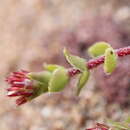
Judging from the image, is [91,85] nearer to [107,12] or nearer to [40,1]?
[107,12]

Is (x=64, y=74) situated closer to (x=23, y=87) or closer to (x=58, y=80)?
(x=58, y=80)

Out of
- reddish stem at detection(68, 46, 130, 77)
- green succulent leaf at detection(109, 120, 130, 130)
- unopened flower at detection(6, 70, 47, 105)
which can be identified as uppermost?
reddish stem at detection(68, 46, 130, 77)

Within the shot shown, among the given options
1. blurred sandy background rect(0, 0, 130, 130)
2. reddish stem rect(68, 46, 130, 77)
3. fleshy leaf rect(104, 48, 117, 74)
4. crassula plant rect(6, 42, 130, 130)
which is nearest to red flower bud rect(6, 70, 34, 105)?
crassula plant rect(6, 42, 130, 130)

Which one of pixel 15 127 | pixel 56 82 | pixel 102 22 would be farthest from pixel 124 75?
pixel 56 82

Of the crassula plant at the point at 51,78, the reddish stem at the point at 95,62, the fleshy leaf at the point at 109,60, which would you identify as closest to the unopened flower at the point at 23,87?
the crassula plant at the point at 51,78

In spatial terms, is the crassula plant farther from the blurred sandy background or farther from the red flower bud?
the blurred sandy background
